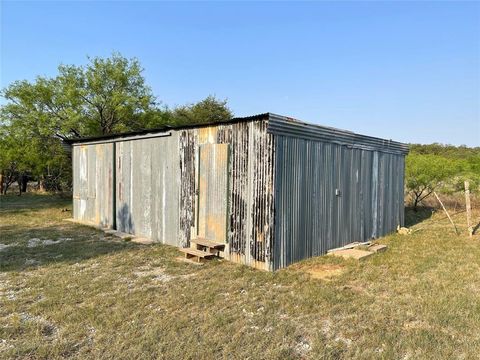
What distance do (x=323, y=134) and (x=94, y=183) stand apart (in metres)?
7.14

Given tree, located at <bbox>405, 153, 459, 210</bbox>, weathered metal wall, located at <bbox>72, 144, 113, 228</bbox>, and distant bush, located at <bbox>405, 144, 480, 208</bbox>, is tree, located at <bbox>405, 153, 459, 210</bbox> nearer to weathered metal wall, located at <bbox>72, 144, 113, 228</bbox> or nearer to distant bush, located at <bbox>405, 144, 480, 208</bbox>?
distant bush, located at <bbox>405, 144, 480, 208</bbox>

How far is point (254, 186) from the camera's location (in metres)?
5.91

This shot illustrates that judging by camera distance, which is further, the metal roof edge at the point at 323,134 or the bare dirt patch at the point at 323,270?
the metal roof edge at the point at 323,134

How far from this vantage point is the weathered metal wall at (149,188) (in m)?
7.66

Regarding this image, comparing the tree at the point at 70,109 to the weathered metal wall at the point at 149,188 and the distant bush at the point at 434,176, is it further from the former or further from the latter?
the distant bush at the point at 434,176

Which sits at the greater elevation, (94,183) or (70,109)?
(70,109)

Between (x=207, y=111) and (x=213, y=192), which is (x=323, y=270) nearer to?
(x=213, y=192)

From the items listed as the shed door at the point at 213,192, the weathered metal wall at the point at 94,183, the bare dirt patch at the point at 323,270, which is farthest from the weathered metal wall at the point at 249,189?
the weathered metal wall at the point at 94,183

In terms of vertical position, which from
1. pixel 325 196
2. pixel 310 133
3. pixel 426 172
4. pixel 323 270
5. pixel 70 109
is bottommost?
pixel 323 270

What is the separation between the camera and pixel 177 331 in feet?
11.3

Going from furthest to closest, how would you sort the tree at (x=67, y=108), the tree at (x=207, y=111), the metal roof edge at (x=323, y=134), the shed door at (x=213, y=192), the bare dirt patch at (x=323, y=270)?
1. the tree at (x=207, y=111)
2. the tree at (x=67, y=108)
3. the shed door at (x=213, y=192)
4. the metal roof edge at (x=323, y=134)
5. the bare dirt patch at (x=323, y=270)

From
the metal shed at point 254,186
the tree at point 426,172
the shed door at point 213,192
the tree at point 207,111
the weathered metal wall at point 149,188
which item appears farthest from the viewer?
the tree at point 207,111

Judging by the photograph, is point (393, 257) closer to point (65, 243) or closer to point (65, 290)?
point (65, 290)

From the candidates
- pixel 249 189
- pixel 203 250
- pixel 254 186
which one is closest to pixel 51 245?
pixel 203 250
